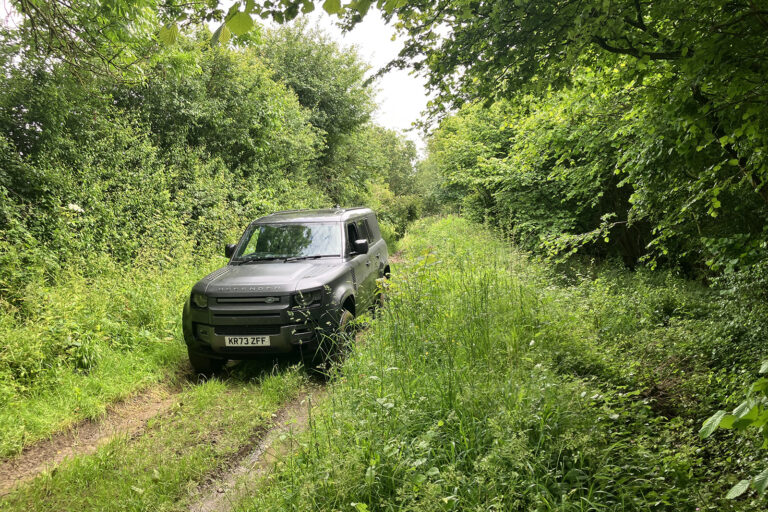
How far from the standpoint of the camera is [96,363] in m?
4.88

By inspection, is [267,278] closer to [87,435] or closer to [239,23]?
[87,435]

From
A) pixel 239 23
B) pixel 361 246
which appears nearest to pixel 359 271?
pixel 361 246

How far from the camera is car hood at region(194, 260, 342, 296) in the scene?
15.3ft

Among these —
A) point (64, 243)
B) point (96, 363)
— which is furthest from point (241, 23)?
point (64, 243)

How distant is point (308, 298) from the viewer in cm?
466

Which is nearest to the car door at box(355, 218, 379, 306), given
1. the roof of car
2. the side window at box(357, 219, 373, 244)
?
the side window at box(357, 219, 373, 244)

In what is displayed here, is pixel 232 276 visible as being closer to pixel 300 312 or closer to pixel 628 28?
pixel 300 312

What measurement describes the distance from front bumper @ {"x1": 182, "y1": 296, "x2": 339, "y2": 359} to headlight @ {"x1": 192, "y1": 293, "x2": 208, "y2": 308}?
2.3 inches

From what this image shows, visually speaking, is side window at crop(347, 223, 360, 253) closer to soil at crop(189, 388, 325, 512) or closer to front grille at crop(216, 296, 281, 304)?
front grille at crop(216, 296, 281, 304)

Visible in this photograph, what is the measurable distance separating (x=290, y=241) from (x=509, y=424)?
412 cm

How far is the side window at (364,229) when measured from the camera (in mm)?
6877

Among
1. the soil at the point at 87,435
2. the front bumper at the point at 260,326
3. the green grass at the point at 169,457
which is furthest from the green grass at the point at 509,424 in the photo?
the soil at the point at 87,435

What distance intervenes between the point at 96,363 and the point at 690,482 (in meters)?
5.71

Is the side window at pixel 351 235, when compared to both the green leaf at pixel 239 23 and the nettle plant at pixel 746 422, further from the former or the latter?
the nettle plant at pixel 746 422
